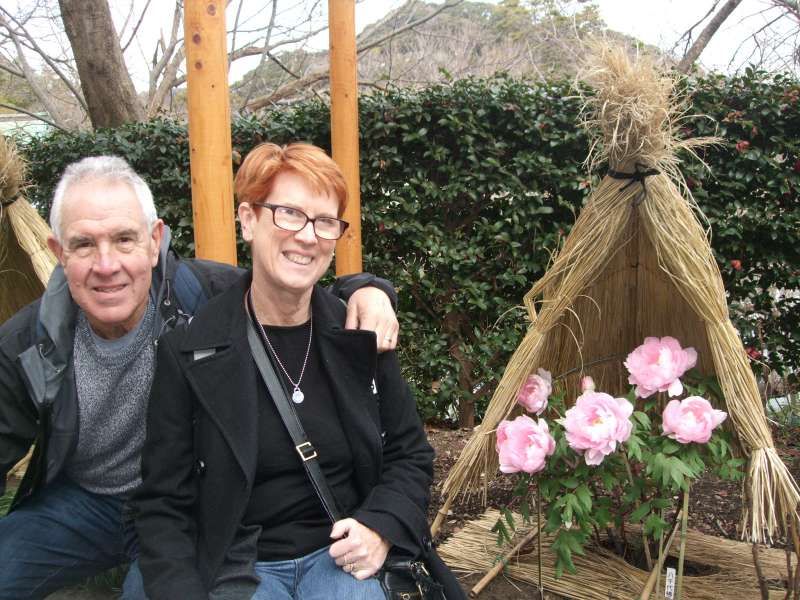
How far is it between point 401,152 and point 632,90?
2486 mm

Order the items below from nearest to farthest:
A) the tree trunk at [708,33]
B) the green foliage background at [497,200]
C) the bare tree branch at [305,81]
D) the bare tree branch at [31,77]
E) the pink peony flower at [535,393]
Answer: the pink peony flower at [535,393], the green foliage background at [497,200], the tree trunk at [708,33], the bare tree branch at [305,81], the bare tree branch at [31,77]

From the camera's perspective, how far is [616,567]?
258 cm

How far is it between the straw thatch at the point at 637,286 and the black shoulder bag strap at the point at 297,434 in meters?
0.73

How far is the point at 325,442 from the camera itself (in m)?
1.84

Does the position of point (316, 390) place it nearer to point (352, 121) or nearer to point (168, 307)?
point (168, 307)

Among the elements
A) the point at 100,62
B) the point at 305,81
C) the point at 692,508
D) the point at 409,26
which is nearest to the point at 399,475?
the point at 692,508

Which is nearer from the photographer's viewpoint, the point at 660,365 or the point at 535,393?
the point at 660,365

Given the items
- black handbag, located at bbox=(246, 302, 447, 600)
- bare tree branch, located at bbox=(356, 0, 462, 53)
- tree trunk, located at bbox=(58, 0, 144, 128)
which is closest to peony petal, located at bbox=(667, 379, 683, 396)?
black handbag, located at bbox=(246, 302, 447, 600)

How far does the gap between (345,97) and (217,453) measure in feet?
6.16

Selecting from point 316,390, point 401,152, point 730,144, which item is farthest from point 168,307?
point 730,144

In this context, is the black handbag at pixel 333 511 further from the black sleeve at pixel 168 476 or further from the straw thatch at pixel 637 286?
the straw thatch at pixel 637 286

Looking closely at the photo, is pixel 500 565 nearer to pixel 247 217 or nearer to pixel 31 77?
pixel 247 217

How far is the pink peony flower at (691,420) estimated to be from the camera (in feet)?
6.75

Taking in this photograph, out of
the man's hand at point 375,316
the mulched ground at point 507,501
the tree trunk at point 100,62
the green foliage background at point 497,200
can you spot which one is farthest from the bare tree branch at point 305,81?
the man's hand at point 375,316
